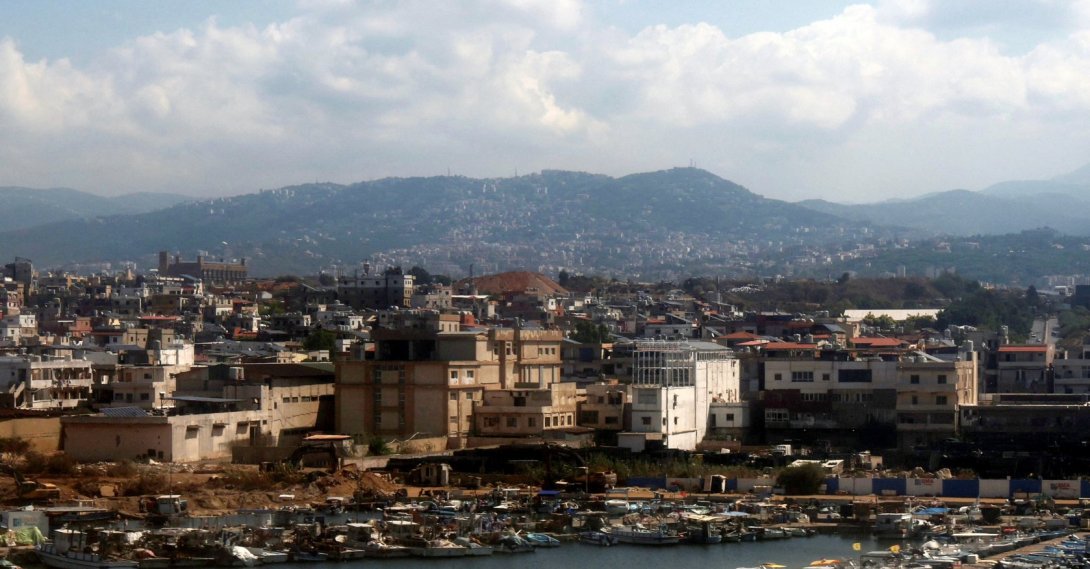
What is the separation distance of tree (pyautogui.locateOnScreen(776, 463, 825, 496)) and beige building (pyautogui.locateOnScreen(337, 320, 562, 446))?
8914mm

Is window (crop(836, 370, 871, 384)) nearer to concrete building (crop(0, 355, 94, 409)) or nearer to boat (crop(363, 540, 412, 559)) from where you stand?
concrete building (crop(0, 355, 94, 409))

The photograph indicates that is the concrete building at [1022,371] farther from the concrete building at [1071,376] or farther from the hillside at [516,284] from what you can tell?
the hillside at [516,284]

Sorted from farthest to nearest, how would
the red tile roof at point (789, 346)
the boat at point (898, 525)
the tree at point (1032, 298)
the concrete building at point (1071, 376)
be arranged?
the tree at point (1032, 298), the concrete building at point (1071, 376), the red tile roof at point (789, 346), the boat at point (898, 525)

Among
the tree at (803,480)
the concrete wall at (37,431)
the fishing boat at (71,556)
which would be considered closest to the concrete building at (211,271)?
the concrete wall at (37,431)

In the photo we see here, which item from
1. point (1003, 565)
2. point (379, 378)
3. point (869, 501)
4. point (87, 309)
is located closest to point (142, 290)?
point (87, 309)

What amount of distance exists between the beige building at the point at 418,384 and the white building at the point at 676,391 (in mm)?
3686

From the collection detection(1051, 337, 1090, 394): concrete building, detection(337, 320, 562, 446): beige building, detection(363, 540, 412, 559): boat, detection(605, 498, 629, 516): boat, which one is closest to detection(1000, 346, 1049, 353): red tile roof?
detection(1051, 337, 1090, 394): concrete building

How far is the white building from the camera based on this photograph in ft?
146

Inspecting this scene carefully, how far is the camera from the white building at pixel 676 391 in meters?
44.4

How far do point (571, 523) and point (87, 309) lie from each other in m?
66.6

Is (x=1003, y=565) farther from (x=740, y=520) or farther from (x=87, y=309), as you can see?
(x=87, y=309)

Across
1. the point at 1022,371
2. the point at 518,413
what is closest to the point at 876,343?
the point at 1022,371

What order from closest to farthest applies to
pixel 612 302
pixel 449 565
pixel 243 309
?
1. pixel 449 565
2. pixel 243 309
3. pixel 612 302

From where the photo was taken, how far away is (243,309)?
3612 inches
